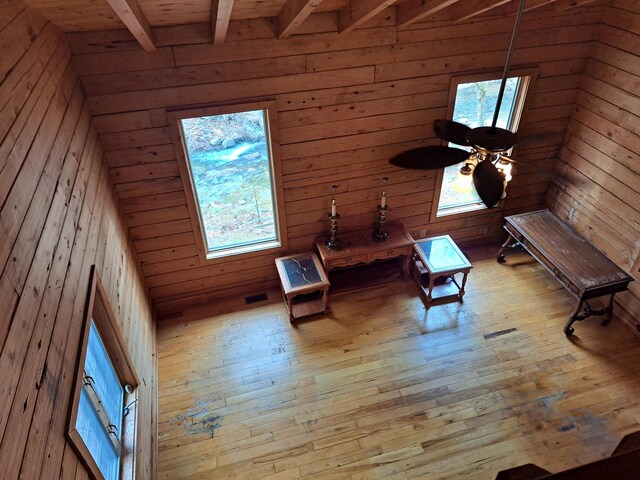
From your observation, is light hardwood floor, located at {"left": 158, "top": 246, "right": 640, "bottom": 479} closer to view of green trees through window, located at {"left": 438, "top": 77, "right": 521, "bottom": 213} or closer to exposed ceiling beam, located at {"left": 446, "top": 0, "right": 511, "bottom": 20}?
view of green trees through window, located at {"left": 438, "top": 77, "right": 521, "bottom": 213}

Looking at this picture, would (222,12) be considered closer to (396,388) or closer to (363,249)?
(363,249)

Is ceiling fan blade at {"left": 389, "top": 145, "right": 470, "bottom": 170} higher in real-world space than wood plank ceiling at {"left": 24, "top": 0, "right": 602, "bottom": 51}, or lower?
lower

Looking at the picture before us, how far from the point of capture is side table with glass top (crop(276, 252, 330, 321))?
402cm

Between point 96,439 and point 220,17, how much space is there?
2270mm

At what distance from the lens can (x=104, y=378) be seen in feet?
8.25

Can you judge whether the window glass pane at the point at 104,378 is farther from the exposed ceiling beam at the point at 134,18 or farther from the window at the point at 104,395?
the exposed ceiling beam at the point at 134,18

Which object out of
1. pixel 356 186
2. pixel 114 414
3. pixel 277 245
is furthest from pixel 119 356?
pixel 356 186

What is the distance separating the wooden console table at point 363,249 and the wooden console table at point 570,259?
1.15m

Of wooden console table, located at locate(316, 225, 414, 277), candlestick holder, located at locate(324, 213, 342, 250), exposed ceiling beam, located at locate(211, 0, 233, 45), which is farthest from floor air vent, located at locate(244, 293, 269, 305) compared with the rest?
exposed ceiling beam, located at locate(211, 0, 233, 45)

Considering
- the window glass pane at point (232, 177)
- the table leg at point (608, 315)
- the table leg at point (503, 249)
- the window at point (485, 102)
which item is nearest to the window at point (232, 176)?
the window glass pane at point (232, 177)

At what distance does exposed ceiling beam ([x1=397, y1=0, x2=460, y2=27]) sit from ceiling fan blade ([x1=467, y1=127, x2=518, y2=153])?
3.35 feet

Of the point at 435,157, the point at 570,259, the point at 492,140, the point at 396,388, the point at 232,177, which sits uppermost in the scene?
the point at 492,140

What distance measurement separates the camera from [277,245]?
4258 mm

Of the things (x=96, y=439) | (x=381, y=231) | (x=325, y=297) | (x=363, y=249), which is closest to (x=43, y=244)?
(x=96, y=439)
